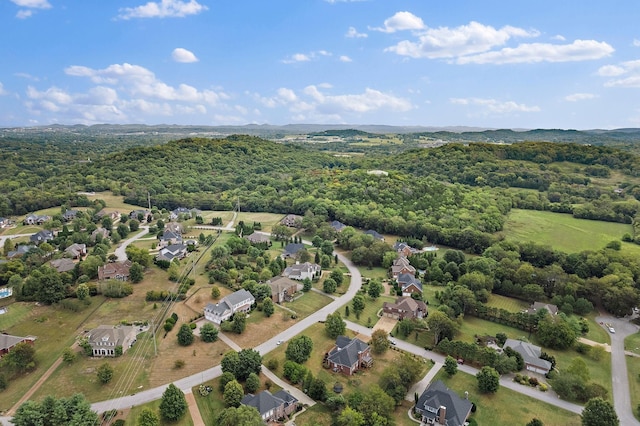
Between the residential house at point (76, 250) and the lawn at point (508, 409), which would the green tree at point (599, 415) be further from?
the residential house at point (76, 250)

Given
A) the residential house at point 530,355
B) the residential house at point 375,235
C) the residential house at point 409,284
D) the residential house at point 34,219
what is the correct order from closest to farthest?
the residential house at point 530,355
the residential house at point 409,284
the residential house at point 375,235
the residential house at point 34,219

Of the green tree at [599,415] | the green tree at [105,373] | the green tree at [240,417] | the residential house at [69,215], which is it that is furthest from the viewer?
the residential house at [69,215]

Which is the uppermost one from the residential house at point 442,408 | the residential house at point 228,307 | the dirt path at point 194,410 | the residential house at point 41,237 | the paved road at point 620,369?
the residential house at point 41,237

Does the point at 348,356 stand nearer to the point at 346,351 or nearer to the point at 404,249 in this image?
the point at 346,351

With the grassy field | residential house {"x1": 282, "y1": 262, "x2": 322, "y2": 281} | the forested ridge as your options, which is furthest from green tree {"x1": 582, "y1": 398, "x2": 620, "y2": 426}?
the grassy field

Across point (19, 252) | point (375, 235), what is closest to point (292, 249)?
point (375, 235)

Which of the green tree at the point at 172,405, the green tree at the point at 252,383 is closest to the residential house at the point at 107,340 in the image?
the green tree at the point at 172,405

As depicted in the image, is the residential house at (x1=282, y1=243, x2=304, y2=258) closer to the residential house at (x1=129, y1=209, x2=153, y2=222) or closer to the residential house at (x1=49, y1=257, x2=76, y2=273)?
the residential house at (x1=49, y1=257, x2=76, y2=273)

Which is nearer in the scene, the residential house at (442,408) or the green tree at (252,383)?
the residential house at (442,408)
